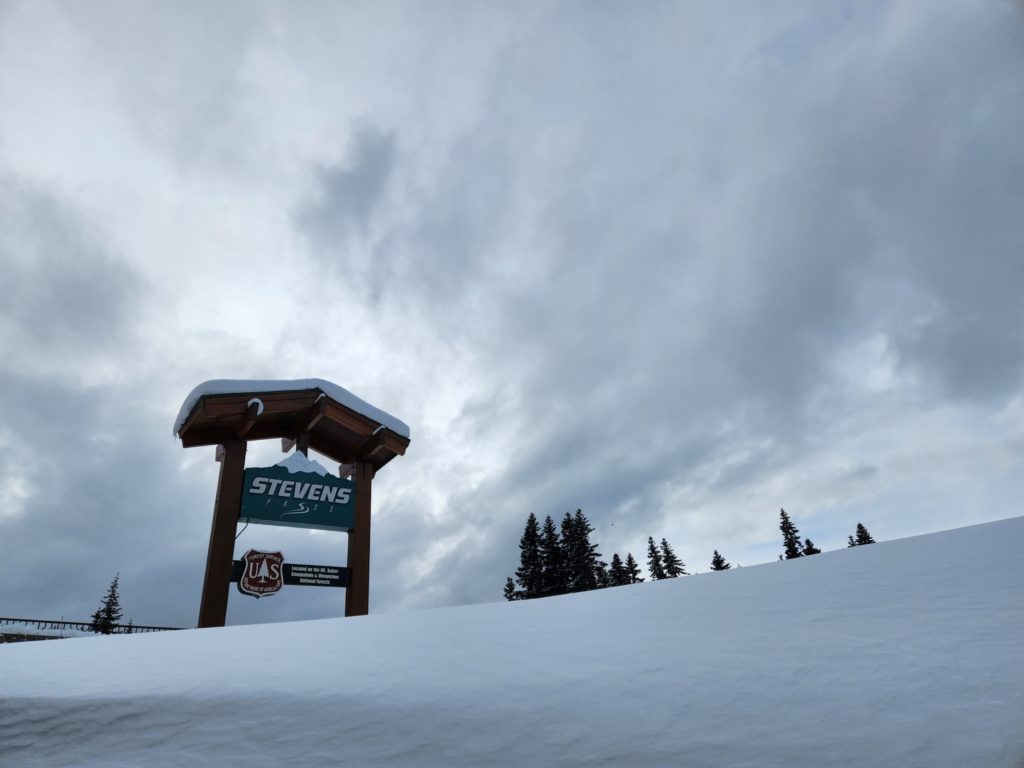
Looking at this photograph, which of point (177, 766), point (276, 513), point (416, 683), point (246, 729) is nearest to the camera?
point (177, 766)

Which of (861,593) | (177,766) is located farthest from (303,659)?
(861,593)

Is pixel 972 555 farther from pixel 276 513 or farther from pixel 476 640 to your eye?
pixel 276 513

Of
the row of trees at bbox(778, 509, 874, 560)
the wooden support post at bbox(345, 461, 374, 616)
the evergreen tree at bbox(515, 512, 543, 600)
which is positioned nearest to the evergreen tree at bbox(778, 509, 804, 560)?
the row of trees at bbox(778, 509, 874, 560)

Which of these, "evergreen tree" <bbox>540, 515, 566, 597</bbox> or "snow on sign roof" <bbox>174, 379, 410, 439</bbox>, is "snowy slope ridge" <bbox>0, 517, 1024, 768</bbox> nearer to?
"snow on sign roof" <bbox>174, 379, 410, 439</bbox>

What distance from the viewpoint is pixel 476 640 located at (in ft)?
7.77

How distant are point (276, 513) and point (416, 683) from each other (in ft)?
28.9

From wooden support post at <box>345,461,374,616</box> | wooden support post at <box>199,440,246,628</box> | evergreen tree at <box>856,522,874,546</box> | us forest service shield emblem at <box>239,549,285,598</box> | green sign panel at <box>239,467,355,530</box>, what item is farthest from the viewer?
evergreen tree at <box>856,522,874,546</box>

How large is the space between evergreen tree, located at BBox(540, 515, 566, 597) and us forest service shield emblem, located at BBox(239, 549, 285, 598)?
26.4m

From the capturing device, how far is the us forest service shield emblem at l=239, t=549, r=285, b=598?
9352 millimetres

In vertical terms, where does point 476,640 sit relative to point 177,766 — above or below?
above

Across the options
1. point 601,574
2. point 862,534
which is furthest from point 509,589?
point 862,534

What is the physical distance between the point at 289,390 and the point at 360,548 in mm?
3218

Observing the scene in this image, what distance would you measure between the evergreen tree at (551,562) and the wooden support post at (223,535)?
88.7 ft

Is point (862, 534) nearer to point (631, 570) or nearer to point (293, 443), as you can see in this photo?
point (631, 570)
